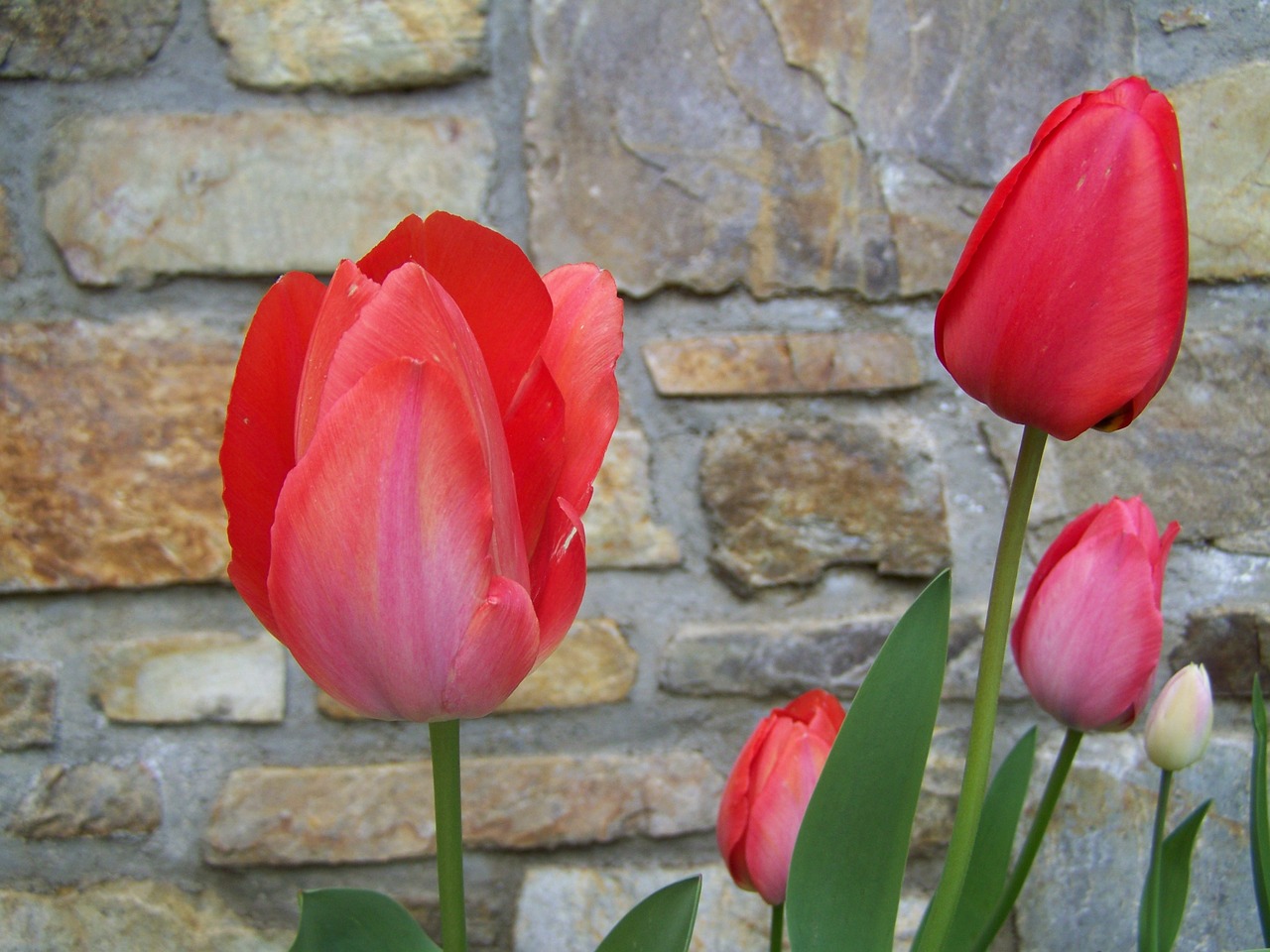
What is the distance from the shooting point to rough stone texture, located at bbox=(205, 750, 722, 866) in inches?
30.2

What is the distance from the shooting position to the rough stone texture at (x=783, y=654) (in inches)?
30.8

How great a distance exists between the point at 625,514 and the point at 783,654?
0.55 feet

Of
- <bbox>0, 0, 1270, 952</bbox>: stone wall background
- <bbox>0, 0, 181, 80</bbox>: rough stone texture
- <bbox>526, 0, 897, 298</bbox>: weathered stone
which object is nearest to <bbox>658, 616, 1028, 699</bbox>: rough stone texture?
<bbox>0, 0, 1270, 952</bbox>: stone wall background

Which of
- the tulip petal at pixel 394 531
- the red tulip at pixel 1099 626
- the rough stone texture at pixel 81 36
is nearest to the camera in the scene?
the tulip petal at pixel 394 531

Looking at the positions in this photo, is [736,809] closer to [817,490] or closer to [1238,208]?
[817,490]

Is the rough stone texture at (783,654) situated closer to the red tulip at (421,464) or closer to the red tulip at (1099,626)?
the red tulip at (1099,626)

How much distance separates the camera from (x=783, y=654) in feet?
2.57

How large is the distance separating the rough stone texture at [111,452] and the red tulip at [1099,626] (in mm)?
596

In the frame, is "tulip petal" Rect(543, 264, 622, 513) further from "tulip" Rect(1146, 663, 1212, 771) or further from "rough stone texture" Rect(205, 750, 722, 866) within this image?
"rough stone texture" Rect(205, 750, 722, 866)

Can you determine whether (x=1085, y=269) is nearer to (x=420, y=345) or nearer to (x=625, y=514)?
(x=420, y=345)

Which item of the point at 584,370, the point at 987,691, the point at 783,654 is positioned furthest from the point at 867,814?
the point at 783,654

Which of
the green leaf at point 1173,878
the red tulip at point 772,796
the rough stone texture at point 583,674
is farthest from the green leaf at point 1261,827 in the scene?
the rough stone texture at point 583,674

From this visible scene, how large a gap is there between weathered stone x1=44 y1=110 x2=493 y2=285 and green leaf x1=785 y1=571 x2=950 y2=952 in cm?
56

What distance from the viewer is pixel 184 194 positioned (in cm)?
73
